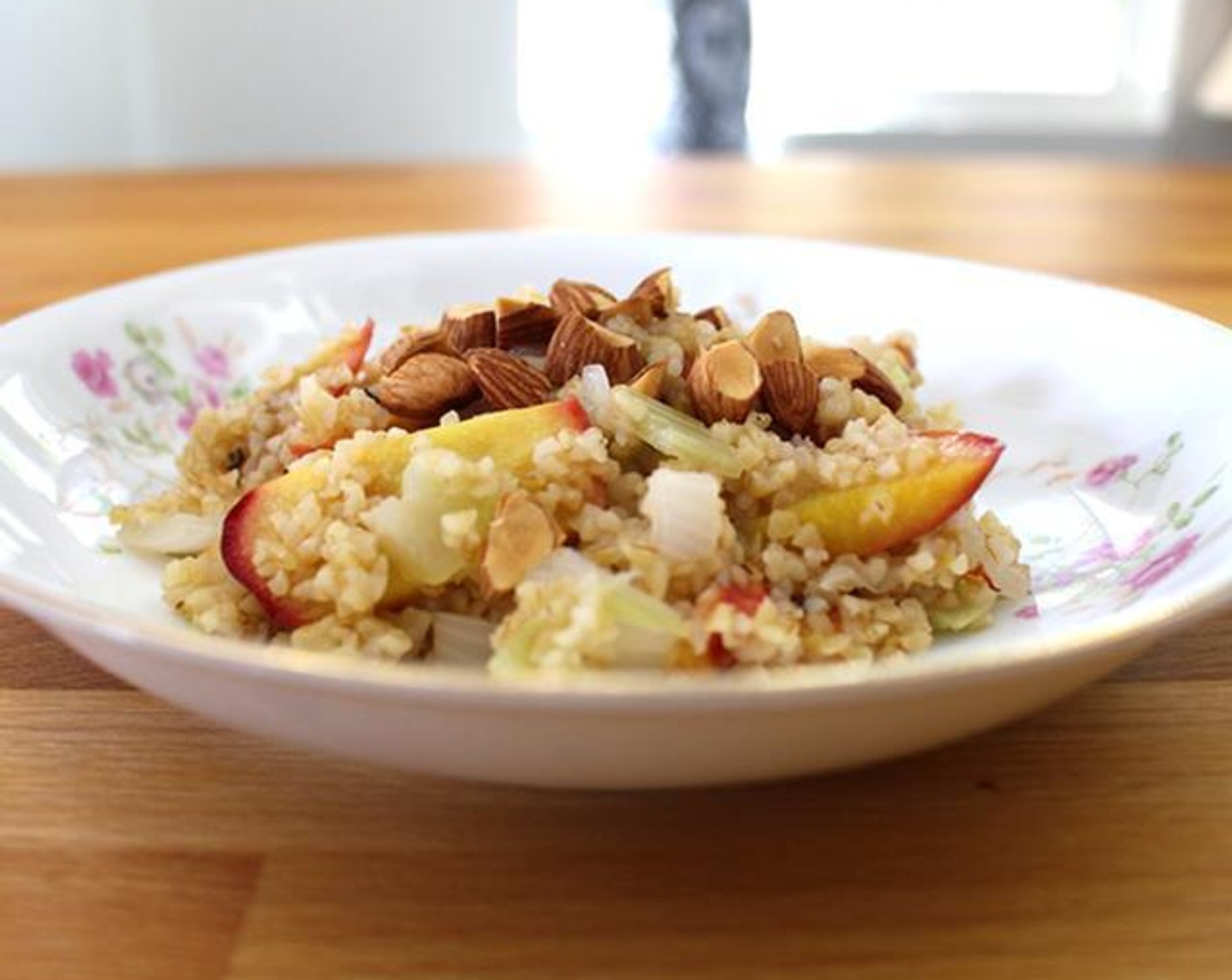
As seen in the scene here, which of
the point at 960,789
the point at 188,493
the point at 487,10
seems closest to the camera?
the point at 960,789

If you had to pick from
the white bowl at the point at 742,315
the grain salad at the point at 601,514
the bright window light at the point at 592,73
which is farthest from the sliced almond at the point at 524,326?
the bright window light at the point at 592,73

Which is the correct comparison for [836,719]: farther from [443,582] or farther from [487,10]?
[487,10]

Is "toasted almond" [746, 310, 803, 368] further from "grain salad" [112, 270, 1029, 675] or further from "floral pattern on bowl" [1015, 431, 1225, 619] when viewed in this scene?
"floral pattern on bowl" [1015, 431, 1225, 619]

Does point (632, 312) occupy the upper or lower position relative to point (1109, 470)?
upper

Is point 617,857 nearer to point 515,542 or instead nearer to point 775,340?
point 515,542

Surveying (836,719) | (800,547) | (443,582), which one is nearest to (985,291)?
(800,547)

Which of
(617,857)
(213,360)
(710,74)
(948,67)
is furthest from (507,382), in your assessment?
(948,67)
